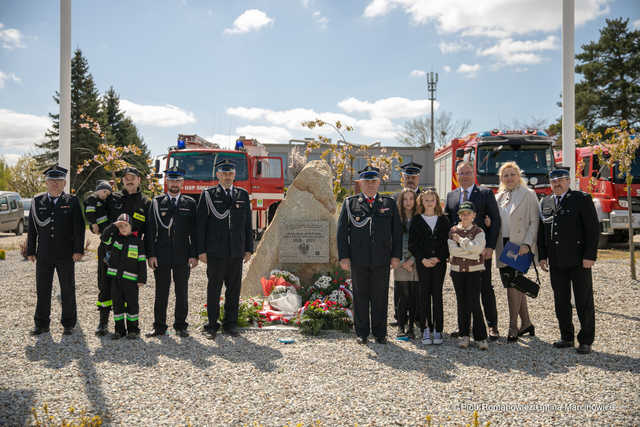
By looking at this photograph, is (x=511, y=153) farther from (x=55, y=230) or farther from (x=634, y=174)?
(x=55, y=230)

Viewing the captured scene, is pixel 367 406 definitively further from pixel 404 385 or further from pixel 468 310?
pixel 468 310

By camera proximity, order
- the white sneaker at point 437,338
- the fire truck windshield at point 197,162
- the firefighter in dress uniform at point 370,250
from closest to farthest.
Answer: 1. the white sneaker at point 437,338
2. the firefighter in dress uniform at point 370,250
3. the fire truck windshield at point 197,162

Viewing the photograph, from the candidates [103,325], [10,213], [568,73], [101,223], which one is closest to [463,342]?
[103,325]

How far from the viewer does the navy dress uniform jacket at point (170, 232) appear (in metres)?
5.19

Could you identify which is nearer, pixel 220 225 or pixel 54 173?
pixel 220 225

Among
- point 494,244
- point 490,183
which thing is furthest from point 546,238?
point 490,183

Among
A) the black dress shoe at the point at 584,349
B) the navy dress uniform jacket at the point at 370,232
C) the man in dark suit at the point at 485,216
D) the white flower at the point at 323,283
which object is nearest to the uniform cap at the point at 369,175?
the navy dress uniform jacket at the point at 370,232

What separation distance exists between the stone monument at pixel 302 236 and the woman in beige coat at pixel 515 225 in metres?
2.41

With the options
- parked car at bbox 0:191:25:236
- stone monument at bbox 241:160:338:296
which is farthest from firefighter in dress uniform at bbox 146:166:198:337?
parked car at bbox 0:191:25:236

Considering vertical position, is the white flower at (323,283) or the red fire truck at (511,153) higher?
the red fire truck at (511,153)

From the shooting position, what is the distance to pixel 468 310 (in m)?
4.79

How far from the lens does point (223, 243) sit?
17.2 feet

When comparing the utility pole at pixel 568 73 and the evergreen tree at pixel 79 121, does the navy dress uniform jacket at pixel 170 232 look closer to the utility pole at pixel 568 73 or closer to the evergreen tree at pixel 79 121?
the utility pole at pixel 568 73

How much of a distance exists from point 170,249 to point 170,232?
19cm
